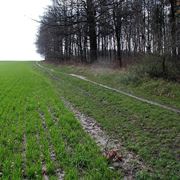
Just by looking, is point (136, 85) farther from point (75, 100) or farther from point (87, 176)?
point (87, 176)

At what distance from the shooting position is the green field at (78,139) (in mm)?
4586

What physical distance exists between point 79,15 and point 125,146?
2382cm

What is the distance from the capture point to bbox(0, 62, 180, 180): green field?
459cm

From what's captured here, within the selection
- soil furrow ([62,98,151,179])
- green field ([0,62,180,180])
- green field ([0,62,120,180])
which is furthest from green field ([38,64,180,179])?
green field ([0,62,120,180])

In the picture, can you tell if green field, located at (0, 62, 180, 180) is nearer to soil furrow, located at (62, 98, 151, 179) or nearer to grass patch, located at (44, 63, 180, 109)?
soil furrow, located at (62, 98, 151, 179)

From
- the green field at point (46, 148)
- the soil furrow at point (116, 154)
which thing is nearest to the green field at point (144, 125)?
the soil furrow at point (116, 154)

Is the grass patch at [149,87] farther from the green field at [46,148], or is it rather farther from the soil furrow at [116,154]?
the green field at [46,148]

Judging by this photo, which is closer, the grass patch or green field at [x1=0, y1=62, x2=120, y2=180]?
green field at [x1=0, y1=62, x2=120, y2=180]

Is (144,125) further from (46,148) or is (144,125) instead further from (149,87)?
(149,87)

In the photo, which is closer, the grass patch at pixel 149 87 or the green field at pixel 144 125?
the green field at pixel 144 125

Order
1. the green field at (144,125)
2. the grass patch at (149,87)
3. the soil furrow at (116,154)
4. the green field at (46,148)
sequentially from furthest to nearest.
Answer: the grass patch at (149,87)
the green field at (144,125)
the soil furrow at (116,154)
the green field at (46,148)

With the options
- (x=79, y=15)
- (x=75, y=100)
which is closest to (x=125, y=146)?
(x=75, y=100)

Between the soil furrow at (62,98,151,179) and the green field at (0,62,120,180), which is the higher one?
the green field at (0,62,120,180)

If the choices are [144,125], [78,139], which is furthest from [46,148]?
[144,125]
